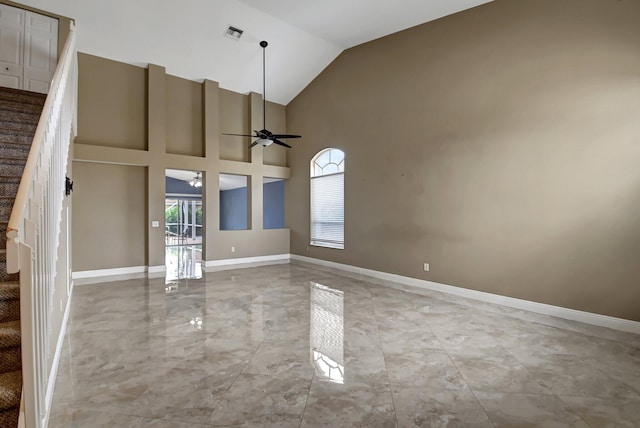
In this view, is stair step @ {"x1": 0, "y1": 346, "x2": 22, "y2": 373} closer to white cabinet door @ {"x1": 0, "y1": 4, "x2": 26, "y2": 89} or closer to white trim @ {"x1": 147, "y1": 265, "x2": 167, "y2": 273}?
white cabinet door @ {"x1": 0, "y1": 4, "x2": 26, "y2": 89}

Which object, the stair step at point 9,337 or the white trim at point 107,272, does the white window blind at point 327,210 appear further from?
the stair step at point 9,337

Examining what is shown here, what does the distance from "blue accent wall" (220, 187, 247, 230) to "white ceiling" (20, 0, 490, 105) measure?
6183mm

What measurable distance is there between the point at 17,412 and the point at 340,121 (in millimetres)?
6857

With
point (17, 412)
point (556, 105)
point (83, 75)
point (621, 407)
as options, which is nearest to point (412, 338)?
point (621, 407)

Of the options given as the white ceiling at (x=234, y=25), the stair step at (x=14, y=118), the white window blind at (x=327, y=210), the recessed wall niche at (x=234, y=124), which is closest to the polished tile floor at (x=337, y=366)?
the stair step at (x=14, y=118)

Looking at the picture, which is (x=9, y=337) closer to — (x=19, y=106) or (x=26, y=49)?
(x=19, y=106)

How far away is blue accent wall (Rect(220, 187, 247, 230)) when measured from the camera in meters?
13.1

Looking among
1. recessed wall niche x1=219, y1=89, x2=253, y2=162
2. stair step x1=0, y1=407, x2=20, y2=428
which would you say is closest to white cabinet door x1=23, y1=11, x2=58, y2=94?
recessed wall niche x1=219, y1=89, x2=253, y2=162

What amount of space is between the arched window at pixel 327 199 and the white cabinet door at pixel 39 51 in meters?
5.31

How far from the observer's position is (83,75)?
6203 millimetres

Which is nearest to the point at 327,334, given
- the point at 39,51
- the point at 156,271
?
the point at 156,271

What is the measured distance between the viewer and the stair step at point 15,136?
3270 millimetres

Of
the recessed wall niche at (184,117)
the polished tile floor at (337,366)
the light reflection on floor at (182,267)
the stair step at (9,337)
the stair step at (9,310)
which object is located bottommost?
the polished tile floor at (337,366)

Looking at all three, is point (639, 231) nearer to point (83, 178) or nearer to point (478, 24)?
point (478, 24)
